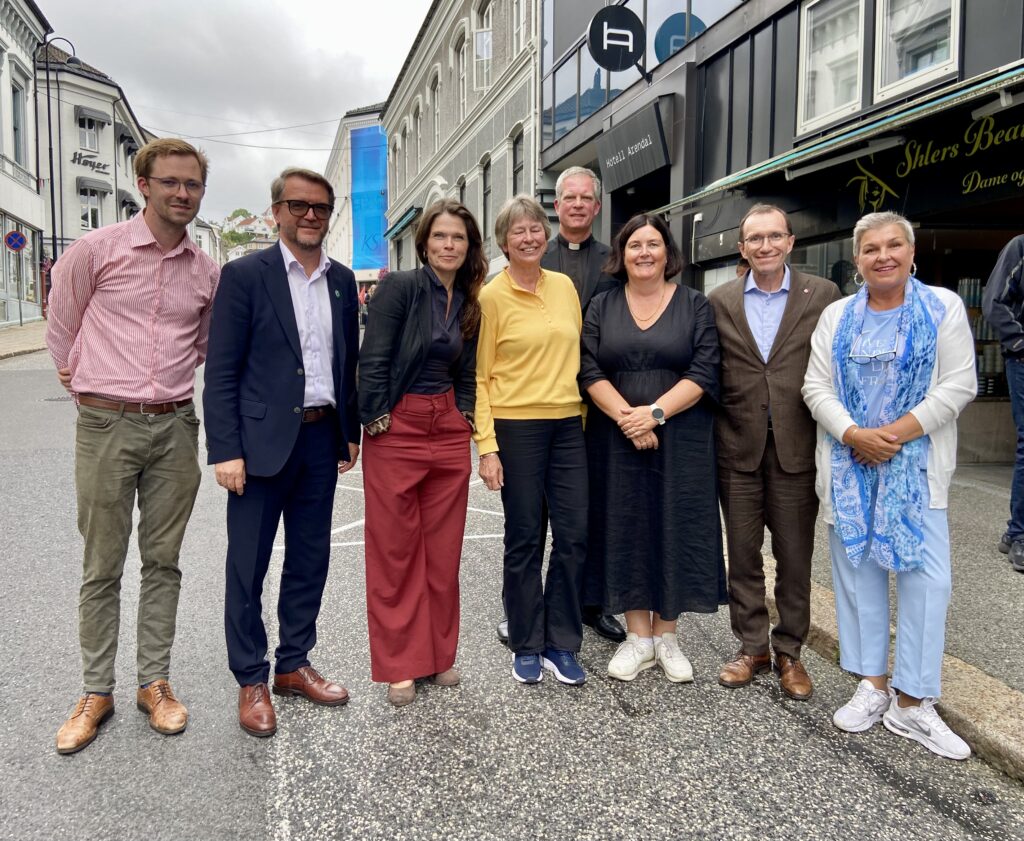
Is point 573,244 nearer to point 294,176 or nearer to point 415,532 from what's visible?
point 294,176

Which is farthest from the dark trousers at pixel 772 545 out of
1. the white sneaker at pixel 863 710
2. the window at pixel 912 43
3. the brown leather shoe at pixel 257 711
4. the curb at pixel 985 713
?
the window at pixel 912 43

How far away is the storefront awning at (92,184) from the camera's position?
4400cm

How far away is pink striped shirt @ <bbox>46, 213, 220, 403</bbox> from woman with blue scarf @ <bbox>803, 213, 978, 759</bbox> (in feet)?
8.73

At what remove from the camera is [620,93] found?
13586 millimetres

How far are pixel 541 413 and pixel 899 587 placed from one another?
1.66m

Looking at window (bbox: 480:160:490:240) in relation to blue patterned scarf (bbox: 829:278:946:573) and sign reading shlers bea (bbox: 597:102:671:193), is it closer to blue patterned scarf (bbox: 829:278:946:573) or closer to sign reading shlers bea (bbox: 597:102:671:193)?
sign reading shlers bea (bbox: 597:102:671:193)

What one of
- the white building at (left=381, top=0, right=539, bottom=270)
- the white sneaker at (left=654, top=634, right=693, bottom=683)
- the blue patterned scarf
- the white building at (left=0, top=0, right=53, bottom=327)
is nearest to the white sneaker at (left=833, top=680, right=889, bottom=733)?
the blue patterned scarf

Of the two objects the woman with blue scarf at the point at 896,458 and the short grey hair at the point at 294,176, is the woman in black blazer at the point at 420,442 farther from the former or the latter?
the woman with blue scarf at the point at 896,458

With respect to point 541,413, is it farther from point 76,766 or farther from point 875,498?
point 76,766

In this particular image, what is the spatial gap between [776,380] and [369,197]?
149ft

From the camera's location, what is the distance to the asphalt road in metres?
2.53

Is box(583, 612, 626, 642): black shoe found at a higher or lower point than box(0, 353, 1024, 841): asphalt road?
higher

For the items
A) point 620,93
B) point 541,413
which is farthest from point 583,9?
point 541,413

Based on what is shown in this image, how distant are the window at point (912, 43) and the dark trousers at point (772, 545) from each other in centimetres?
566
